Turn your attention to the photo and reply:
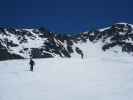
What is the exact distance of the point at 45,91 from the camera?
16594 millimetres

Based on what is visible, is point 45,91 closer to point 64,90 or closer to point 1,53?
point 64,90

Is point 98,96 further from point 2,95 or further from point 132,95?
point 2,95

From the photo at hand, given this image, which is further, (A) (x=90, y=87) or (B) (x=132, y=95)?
(A) (x=90, y=87)

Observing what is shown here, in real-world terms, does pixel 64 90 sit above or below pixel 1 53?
above

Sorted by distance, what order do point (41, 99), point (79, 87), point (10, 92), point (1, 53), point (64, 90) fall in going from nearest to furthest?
point (41, 99), point (10, 92), point (64, 90), point (79, 87), point (1, 53)

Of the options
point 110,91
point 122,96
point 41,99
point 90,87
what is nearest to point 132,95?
point 122,96

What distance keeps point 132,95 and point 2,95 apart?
7483 millimetres

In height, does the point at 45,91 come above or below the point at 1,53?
above

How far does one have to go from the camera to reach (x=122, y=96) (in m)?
14.9

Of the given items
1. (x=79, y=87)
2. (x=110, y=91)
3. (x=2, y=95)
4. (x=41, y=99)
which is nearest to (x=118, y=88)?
(x=110, y=91)

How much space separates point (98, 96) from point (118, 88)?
325cm

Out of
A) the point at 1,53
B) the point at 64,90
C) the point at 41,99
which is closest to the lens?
the point at 41,99

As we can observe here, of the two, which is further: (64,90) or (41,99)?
(64,90)

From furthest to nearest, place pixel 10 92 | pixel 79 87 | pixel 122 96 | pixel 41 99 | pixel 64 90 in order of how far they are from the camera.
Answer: pixel 79 87 → pixel 64 90 → pixel 10 92 → pixel 122 96 → pixel 41 99
